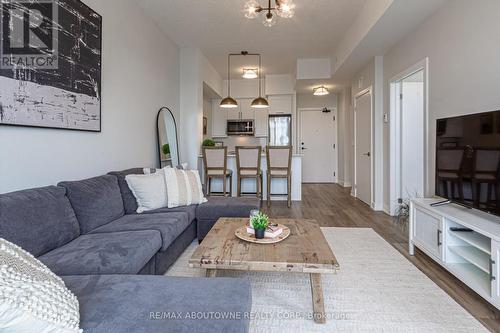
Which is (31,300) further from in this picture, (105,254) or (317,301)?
(317,301)

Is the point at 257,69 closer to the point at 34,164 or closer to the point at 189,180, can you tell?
the point at 189,180

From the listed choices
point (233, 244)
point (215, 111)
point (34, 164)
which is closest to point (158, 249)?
point (233, 244)

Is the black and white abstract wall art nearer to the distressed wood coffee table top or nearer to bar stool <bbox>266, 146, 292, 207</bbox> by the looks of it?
the distressed wood coffee table top

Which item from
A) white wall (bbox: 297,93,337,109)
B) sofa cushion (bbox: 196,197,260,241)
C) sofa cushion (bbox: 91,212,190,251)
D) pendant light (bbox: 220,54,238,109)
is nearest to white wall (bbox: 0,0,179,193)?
sofa cushion (bbox: 91,212,190,251)

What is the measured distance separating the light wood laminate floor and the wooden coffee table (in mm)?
961

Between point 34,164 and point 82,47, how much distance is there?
109 cm

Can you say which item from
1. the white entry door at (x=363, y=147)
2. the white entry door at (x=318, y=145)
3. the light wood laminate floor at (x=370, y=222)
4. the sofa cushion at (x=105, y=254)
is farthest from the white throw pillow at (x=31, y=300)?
the white entry door at (x=318, y=145)

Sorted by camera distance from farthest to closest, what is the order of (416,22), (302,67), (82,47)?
(302,67) < (416,22) < (82,47)

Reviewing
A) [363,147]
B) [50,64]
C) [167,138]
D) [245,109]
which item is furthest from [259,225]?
[245,109]

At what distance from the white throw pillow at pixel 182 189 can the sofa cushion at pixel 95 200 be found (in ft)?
1.52

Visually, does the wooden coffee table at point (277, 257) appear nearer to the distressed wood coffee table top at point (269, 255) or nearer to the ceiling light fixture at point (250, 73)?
the distressed wood coffee table top at point (269, 255)

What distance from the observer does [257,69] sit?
641cm

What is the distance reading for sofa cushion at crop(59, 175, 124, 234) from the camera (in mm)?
2002

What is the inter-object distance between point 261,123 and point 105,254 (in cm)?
607
